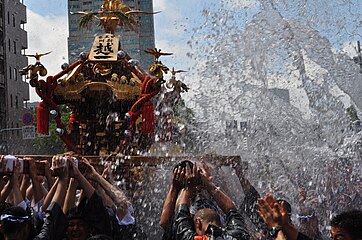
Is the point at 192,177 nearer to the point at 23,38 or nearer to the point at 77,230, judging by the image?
the point at 77,230

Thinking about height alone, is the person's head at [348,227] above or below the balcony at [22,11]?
below

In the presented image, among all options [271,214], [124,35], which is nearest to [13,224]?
[271,214]

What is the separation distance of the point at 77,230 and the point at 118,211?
13.2 inches

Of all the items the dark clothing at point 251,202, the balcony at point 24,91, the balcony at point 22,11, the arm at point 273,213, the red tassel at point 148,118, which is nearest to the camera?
the arm at point 273,213

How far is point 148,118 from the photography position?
9.70 metres

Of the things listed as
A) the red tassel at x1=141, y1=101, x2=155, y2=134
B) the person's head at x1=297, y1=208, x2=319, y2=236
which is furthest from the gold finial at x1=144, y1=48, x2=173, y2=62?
the person's head at x1=297, y1=208, x2=319, y2=236

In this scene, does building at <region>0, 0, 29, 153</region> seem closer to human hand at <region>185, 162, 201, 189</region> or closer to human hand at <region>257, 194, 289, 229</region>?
human hand at <region>185, 162, 201, 189</region>

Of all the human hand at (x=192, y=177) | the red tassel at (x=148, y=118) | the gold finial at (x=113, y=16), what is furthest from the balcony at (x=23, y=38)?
the human hand at (x=192, y=177)

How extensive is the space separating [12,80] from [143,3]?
1252cm

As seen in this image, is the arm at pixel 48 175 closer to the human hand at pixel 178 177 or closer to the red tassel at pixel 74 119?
the human hand at pixel 178 177

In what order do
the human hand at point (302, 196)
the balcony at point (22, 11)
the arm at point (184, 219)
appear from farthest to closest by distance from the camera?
the balcony at point (22, 11)
the human hand at point (302, 196)
the arm at point (184, 219)

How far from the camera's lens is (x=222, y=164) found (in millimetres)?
5121

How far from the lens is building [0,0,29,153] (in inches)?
1561

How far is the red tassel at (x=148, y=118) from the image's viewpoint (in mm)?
9609
